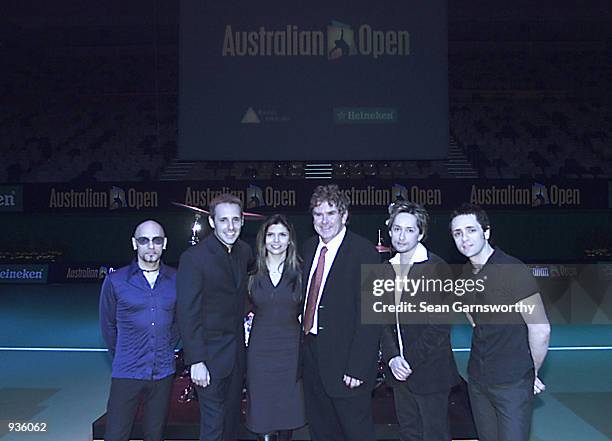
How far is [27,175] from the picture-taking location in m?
14.9

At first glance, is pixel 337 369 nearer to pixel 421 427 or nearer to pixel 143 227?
pixel 421 427

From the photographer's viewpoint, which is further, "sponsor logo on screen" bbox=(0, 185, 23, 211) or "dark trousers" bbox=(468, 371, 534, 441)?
"sponsor logo on screen" bbox=(0, 185, 23, 211)

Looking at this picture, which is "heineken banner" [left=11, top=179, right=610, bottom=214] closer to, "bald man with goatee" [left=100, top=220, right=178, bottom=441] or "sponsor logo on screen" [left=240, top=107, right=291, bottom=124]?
"sponsor logo on screen" [left=240, top=107, right=291, bottom=124]

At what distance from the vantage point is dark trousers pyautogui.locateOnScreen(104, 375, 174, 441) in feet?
10.0

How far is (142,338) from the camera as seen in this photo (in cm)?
308

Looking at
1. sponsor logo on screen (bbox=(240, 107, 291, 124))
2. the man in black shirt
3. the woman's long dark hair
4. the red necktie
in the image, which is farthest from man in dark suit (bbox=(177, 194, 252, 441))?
sponsor logo on screen (bbox=(240, 107, 291, 124))

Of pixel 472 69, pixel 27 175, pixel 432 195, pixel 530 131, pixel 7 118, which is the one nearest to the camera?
pixel 432 195

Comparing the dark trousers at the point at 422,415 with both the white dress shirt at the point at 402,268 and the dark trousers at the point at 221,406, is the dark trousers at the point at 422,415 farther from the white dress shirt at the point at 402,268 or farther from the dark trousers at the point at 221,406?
the dark trousers at the point at 221,406

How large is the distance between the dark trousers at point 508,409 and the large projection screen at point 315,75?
2.94 m

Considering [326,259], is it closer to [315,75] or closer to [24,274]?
[315,75]

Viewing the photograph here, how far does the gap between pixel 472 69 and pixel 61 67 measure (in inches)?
556

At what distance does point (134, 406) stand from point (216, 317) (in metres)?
0.61

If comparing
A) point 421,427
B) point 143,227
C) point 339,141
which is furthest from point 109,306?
point 339,141

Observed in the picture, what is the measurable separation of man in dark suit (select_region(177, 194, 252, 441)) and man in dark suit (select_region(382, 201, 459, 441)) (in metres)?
0.79
